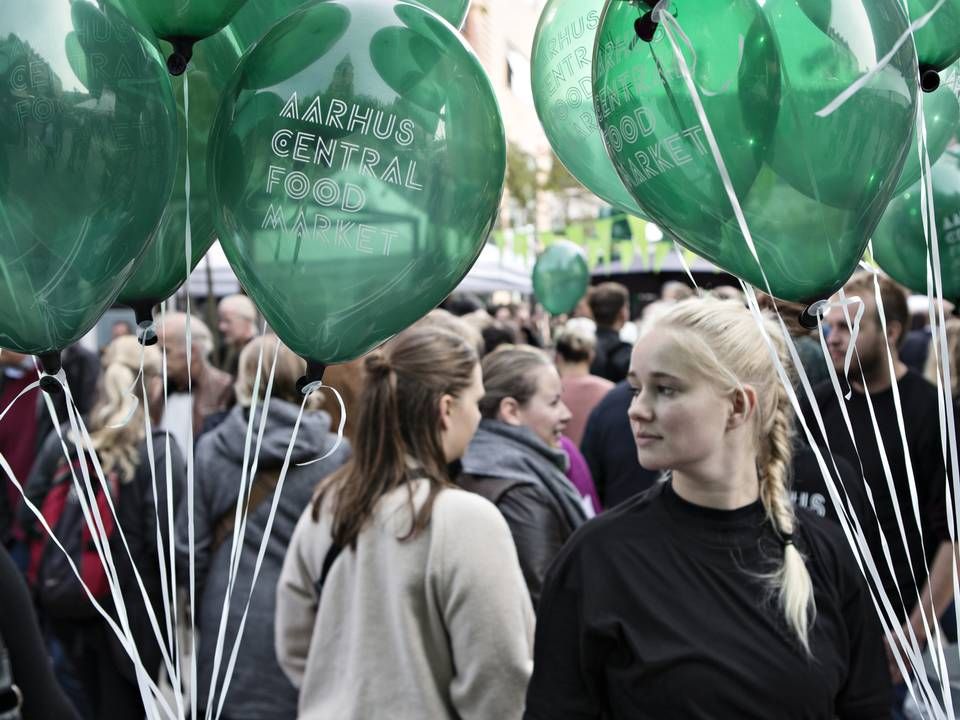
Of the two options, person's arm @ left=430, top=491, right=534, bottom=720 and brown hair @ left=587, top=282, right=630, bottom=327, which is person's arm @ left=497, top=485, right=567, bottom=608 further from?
brown hair @ left=587, top=282, right=630, bottom=327

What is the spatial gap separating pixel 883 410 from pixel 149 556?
2.28 metres

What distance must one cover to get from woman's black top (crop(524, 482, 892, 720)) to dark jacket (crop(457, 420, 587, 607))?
1.81 feet

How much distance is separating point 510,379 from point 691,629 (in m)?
1.36

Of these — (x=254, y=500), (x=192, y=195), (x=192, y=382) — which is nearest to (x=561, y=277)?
(x=192, y=382)

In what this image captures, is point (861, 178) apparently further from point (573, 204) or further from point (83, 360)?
point (573, 204)

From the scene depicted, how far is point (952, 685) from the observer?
113 inches

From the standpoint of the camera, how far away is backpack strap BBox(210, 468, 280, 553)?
2980 millimetres

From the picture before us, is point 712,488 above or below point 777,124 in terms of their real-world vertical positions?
below

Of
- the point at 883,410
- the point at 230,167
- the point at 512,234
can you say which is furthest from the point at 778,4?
the point at 512,234

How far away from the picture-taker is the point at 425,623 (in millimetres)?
2137

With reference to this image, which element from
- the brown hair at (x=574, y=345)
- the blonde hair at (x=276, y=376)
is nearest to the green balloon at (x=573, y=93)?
the blonde hair at (x=276, y=376)

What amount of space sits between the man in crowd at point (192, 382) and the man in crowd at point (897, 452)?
2.13 metres

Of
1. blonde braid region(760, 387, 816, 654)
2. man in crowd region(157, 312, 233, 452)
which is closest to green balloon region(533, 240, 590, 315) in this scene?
man in crowd region(157, 312, 233, 452)

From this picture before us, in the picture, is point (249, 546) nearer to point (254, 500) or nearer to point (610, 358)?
point (254, 500)
